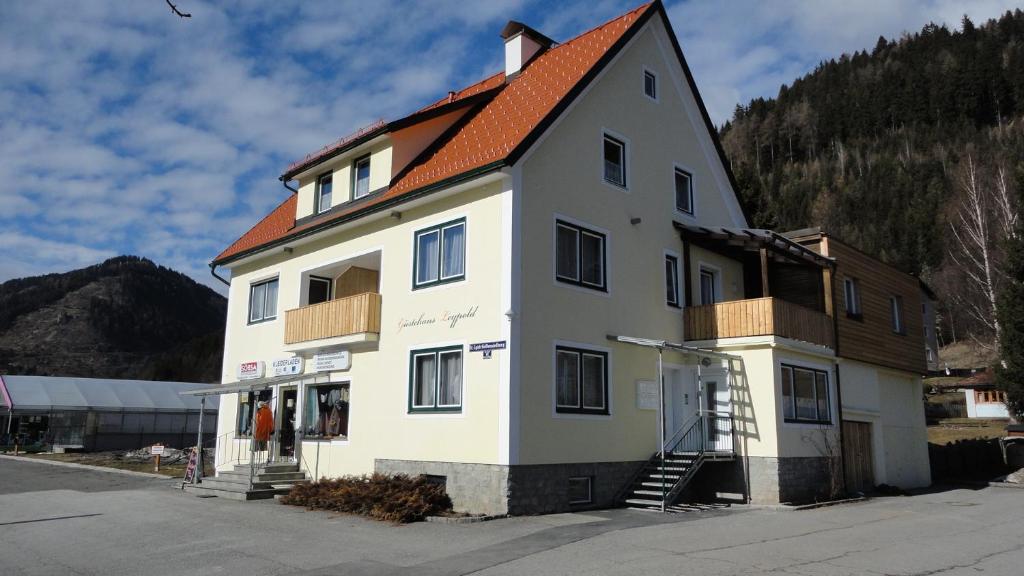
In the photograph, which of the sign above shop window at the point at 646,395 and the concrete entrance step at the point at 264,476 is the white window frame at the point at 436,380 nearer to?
the sign above shop window at the point at 646,395

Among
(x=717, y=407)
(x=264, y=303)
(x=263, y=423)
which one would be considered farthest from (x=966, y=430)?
(x=263, y=423)

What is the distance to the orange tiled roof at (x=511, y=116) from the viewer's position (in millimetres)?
16656

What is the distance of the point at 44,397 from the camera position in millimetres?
40531

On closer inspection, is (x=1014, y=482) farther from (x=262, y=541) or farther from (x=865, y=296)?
(x=262, y=541)

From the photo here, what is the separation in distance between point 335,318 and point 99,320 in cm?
10457

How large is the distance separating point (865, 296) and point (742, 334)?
6.66 metres

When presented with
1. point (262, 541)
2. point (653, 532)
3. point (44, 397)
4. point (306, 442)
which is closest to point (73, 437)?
point (44, 397)

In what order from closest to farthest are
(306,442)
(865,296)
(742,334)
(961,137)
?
(742,334)
(306,442)
(865,296)
(961,137)

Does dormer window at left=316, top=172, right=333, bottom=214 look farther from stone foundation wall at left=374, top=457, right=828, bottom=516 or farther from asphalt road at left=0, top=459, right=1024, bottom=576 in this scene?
asphalt road at left=0, top=459, right=1024, bottom=576

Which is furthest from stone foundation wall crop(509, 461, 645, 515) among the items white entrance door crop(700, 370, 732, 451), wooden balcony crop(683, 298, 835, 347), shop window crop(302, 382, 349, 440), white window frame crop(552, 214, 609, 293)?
shop window crop(302, 382, 349, 440)

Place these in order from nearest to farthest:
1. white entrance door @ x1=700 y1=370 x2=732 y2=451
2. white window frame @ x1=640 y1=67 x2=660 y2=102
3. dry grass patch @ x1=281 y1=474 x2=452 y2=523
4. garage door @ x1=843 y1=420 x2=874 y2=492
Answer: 1. dry grass patch @ x1=281 y1=474 x2=452 y2=523
2. white entrance door @ x1=700 y1=370 x2=732 y2=451
3. white window frame @ x1=640 y1=67 x2=660 y2=102
4. garage door @ x1=843 y1=420 x2=874 y2=492

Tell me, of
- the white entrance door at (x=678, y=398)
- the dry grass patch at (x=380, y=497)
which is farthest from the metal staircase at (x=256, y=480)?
the white entrance door at (x=678, y=398)

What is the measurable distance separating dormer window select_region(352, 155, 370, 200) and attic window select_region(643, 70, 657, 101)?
305 inches

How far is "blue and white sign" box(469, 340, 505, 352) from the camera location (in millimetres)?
15312
